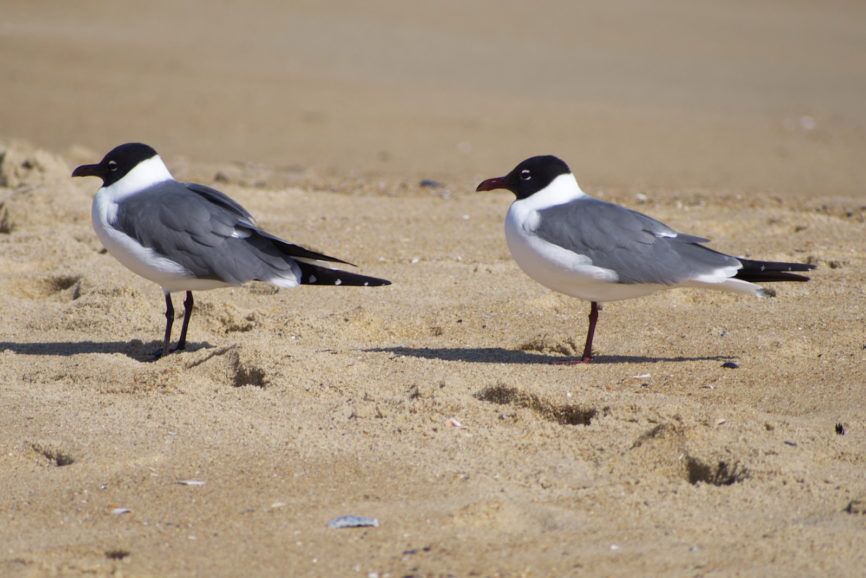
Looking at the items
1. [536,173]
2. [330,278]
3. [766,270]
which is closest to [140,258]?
[330,278]

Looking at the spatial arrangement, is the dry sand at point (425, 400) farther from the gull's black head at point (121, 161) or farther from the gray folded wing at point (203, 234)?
the gull's black head at point (121, 161)

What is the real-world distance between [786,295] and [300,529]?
3911mm

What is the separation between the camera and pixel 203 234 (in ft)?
20.3

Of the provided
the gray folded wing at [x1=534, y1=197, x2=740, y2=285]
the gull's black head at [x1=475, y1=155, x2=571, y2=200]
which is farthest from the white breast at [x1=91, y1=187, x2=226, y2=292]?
the gray folded wing at [x1=534, y1=197, x2=740, y2=285]

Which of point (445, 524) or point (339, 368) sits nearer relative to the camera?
point (445, 524)

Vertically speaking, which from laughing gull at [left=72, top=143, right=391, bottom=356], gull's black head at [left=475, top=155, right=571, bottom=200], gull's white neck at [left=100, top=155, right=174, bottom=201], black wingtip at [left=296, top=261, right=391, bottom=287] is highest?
gull's black head at [left=475, top=155, right=571, bottom=200]

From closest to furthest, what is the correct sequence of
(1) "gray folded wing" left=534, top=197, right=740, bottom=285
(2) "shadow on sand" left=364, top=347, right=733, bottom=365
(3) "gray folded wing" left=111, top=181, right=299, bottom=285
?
(1) "gray folded wing" left=534, top=197, right=740, bottom=285, (2) "shadow on sand" left=364, top=347, right=733, bottom=365, (3) "gray folded wing" left=111, top=181, right=299, bottom=285

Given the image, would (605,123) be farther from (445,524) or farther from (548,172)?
(445,524)

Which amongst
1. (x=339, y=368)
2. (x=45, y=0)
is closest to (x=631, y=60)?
(x=45, y=0)

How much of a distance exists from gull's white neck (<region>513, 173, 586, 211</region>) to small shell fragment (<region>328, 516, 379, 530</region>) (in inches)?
99.9

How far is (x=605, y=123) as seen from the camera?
1780cm

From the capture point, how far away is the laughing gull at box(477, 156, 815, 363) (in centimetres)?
590

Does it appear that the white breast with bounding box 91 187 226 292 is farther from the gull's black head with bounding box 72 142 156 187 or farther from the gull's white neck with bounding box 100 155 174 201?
the gull's black head with bounding box 72 142 156 187

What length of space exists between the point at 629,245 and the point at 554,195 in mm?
583
